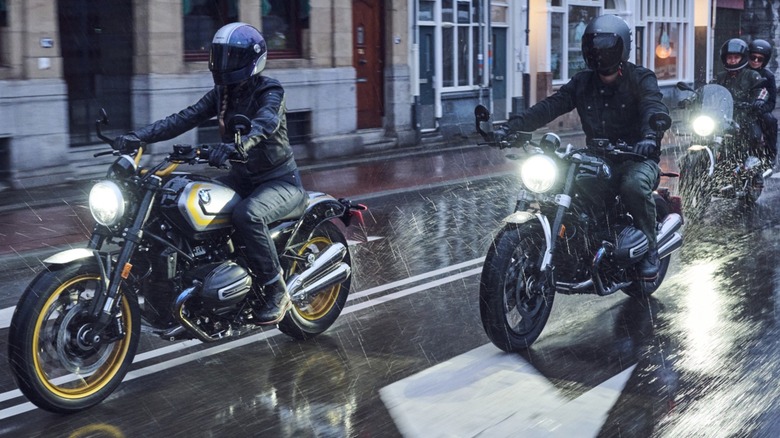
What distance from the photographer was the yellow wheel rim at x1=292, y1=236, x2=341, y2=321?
5.98 m

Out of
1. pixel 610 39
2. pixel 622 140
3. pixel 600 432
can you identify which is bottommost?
pixel 600 432

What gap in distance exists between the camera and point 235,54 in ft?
17.6

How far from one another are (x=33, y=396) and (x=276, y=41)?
13.5m

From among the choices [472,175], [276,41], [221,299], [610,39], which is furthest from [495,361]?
[276,41]

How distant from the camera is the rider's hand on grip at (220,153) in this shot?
485 cm

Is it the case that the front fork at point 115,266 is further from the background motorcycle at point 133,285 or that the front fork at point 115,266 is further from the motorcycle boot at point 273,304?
the motorcycle boot at point 273,304

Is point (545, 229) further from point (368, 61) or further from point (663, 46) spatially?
point (663, 46)

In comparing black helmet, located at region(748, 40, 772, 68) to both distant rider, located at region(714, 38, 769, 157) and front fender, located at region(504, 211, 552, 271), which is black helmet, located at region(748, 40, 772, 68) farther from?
front fender, located at region(504, 211, 552, 271)

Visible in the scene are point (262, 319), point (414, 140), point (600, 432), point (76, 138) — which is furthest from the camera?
point (414, 140)

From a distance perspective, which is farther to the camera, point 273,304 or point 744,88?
point 744,88

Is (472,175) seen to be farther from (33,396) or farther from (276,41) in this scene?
(33,396)

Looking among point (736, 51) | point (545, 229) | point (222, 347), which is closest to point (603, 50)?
point (545, 229)

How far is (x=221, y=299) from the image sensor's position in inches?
201

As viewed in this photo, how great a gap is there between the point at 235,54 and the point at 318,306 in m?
1.61
